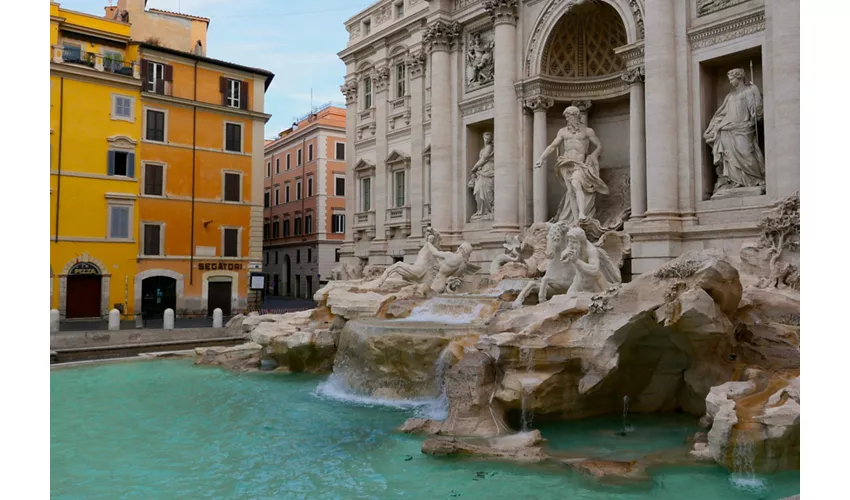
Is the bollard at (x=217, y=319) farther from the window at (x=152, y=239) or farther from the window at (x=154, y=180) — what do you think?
the window at (x=154, y=180)

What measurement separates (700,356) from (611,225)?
6.37m

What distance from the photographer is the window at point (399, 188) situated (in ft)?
69.6

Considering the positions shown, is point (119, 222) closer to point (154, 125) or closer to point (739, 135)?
point (154, 125)

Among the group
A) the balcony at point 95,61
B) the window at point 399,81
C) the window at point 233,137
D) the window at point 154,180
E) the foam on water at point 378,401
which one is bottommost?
the foam on water at point 378,401

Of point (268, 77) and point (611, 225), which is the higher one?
point (268, 77)

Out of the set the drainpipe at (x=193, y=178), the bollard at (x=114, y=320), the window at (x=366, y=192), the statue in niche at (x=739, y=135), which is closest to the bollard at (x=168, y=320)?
the bollard at (x=114, y=320)

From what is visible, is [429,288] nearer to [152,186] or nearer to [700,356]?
[700,356]

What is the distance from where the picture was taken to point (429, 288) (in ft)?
45.6

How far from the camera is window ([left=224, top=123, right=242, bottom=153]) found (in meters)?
25.8

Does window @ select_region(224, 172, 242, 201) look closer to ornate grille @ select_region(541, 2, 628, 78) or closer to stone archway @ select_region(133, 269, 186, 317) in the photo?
stone archway @ select_region(133, 269, 186, 317)

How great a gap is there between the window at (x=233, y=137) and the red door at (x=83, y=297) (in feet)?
24.5

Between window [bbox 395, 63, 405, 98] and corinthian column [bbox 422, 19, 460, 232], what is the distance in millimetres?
2838

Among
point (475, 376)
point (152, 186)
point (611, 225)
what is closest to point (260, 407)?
point (475, 376)

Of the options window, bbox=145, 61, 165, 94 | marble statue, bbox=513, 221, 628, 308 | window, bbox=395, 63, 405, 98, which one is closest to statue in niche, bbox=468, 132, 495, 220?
window, bbox=395, 63, 405, 98
